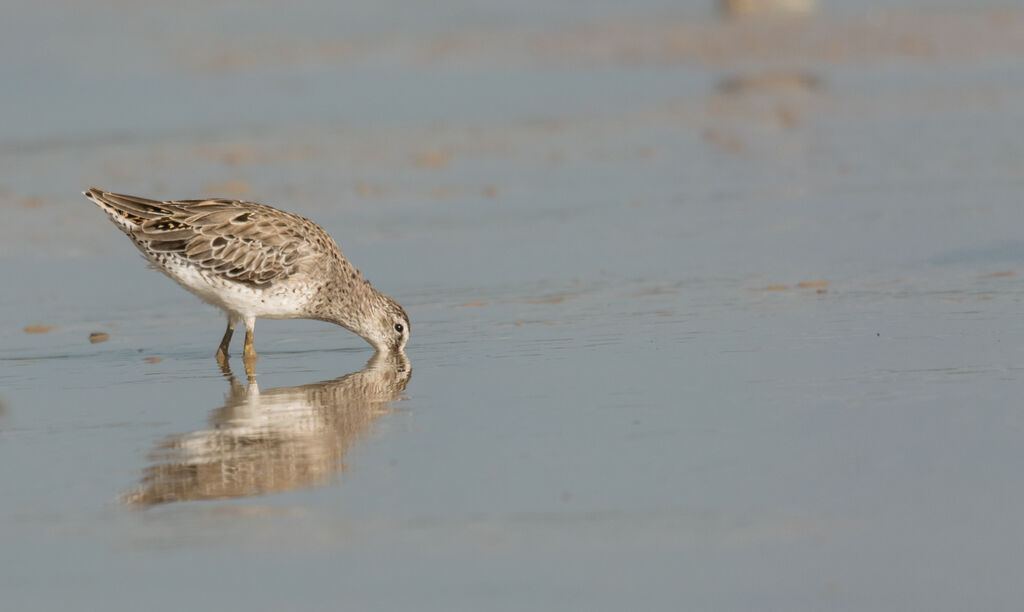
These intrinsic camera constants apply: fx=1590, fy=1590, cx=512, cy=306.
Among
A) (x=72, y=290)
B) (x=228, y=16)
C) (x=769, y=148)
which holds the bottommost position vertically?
(x=72, y=290)

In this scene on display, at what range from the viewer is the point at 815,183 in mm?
14406

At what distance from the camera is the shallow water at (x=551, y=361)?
553 cm

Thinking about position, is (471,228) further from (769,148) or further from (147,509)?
(147,509)

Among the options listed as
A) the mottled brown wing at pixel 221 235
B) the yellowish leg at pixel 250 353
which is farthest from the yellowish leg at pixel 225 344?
the mottled brown wing at pixel 221 235

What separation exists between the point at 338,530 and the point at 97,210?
9422 millimetres

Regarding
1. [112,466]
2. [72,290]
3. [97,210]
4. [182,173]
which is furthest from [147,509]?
[182,173]

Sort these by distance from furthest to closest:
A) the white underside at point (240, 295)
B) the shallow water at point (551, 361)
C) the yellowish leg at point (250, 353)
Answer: the white underside at point (240, 295) → the yellowish leg at point (250, 353) → the shallow water at point (551, 361)

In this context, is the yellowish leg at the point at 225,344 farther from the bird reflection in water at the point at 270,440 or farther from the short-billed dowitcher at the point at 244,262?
the bird reflection in water at the point at 270,440

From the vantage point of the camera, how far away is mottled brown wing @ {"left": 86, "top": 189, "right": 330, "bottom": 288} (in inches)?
403

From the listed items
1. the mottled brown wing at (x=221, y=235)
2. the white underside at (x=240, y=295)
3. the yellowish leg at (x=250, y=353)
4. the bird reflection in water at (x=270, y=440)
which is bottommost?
the bird reflection in water at (x=270, y=440)

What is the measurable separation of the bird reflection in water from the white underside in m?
0.87

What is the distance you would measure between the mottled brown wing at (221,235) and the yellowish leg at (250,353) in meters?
0.30

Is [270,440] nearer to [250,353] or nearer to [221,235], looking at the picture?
[250,353]

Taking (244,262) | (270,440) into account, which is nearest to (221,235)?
(244,262)
